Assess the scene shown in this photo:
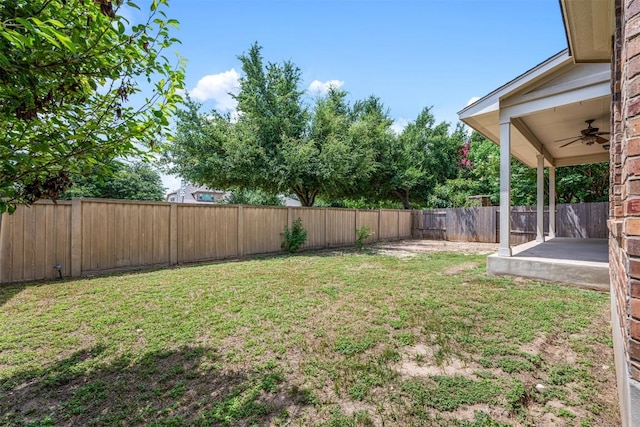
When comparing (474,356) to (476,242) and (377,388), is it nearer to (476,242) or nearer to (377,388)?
(377,388)

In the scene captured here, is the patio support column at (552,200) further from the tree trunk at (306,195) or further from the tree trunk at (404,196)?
the tree trunk at (404,196)

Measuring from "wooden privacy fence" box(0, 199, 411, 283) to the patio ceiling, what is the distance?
5799 millimetres

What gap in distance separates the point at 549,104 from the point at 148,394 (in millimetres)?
6683

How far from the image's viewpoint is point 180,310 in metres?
3.73

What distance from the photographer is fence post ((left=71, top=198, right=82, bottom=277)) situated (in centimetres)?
540

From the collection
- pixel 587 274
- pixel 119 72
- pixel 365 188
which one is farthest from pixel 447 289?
pixel 365 188

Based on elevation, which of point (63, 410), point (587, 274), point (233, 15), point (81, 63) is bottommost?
point (63, 410)

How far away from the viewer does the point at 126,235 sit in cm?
610

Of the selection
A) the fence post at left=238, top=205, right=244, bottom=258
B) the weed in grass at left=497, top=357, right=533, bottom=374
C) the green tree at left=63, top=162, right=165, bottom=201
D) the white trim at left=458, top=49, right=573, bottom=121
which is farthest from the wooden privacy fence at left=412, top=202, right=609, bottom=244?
the green tree at left=63, top=162, right=165, bottom=201

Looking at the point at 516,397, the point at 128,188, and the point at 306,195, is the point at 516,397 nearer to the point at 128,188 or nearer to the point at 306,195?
the point at 306,195

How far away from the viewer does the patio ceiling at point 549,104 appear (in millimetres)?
4676

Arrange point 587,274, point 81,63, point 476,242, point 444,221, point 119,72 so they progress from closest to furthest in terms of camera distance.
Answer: point 81,63, point 119,72, point 587,274, point 476,242, point 444,221

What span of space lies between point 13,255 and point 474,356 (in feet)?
21.9

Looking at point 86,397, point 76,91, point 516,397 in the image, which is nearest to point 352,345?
point 516,397
